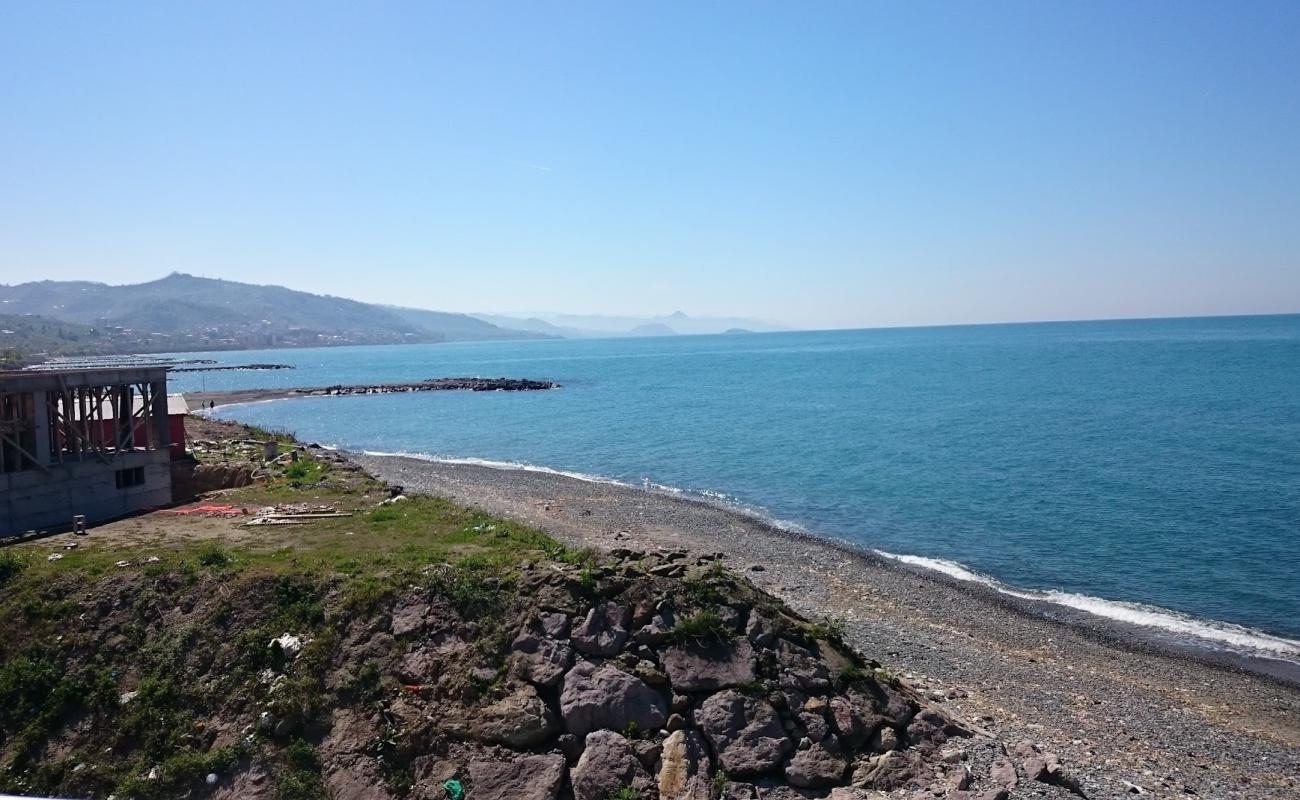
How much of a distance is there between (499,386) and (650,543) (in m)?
95.7

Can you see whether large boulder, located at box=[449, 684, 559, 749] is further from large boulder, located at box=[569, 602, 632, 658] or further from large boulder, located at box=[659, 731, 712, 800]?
large boulder, located at box=[659, 731, 712, 800]

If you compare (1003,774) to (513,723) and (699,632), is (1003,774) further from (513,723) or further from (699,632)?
(513,723)

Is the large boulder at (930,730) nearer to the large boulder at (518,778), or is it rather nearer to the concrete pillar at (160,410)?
the large boulder at (518,778)

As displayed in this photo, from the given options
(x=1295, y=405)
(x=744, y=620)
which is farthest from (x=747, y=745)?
(x=1295, y=405)

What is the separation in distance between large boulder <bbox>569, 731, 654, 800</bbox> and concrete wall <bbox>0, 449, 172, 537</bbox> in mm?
20925

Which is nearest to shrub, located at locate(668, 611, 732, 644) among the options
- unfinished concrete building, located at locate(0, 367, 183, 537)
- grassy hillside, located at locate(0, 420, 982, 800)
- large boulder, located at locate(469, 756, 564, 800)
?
grassy hillside, located at locate(0, 420, 982, 800)

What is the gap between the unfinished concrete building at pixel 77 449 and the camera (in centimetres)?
2545

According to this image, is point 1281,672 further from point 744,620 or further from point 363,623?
point 363,623

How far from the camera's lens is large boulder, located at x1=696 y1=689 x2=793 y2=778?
1428 cm

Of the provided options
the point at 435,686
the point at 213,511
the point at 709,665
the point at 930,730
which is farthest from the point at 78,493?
the point at 930,730

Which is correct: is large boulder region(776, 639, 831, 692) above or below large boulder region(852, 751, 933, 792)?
above

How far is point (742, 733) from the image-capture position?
14672 millimetres

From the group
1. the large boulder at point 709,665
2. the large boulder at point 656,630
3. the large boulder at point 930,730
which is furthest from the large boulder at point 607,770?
the large boulder at point 930,730

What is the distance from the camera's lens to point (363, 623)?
17172 mm
